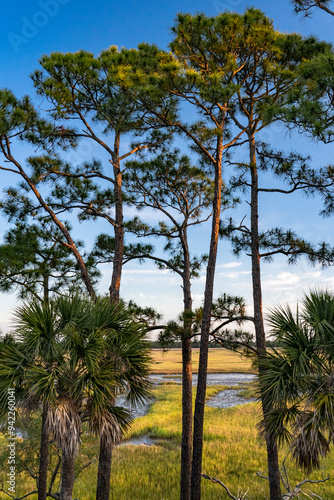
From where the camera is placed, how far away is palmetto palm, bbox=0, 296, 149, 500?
7.23 meters

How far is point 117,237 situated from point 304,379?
7587 mm

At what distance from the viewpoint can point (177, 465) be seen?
54.6ft

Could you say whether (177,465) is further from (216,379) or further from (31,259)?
(216,379)

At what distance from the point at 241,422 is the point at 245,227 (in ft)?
57.4

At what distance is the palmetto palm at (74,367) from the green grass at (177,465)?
343 centimetres

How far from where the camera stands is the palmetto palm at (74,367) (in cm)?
723

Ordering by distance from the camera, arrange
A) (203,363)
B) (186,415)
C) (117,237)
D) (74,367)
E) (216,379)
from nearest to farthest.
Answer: (74,367)
(203,363)
(117,237)
(186,415)
(216,379)

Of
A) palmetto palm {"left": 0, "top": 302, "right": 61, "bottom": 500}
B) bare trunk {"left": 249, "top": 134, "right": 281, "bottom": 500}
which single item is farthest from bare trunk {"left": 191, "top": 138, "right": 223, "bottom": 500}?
palmetto palm {"left": 0, "top": 302, "right": 61, "bottom": 500}

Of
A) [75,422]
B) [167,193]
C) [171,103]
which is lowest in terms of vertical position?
[75,422]

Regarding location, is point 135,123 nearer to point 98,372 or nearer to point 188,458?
point 98,372

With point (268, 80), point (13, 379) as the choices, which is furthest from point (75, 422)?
point (268, 80)

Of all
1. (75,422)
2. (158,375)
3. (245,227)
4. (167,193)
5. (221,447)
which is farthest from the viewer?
(158,375)

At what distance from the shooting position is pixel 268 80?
12.3 meters

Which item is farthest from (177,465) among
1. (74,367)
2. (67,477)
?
(74,367)
